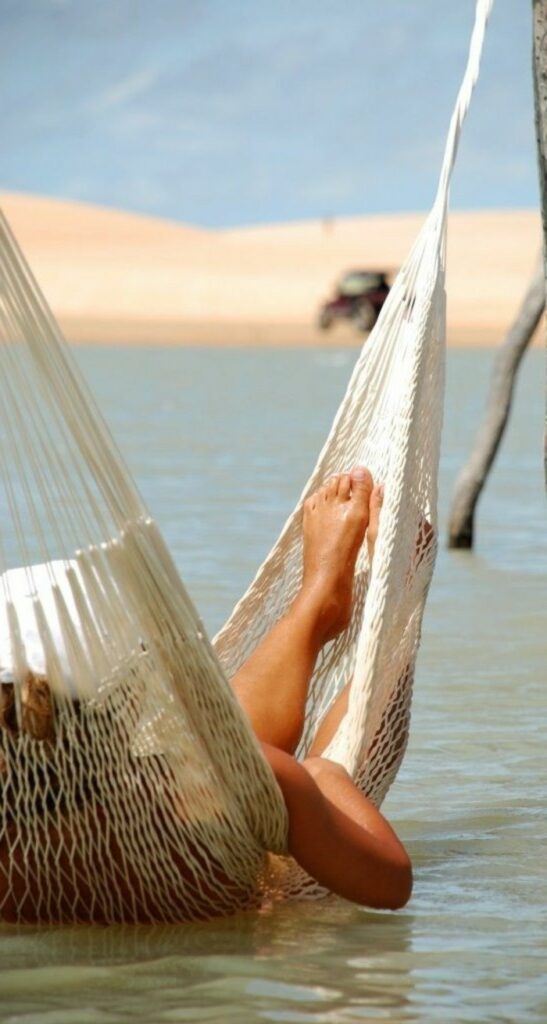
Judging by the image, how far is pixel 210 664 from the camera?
110 inches

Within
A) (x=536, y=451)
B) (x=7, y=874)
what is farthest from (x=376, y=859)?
(x=536, y=451)

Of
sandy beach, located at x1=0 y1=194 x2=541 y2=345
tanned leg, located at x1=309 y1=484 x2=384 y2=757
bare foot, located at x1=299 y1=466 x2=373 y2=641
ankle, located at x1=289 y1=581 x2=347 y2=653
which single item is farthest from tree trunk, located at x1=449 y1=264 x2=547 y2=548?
sandy beach, located at x1=0 y1=194 x2=541 y2=345

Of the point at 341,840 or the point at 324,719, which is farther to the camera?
the point at 324,719

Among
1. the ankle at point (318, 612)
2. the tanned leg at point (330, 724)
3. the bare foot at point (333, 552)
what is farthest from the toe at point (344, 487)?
the tanned leg at point (330, 724)

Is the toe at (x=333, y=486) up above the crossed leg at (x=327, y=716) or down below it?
above

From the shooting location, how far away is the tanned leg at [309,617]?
333 cm

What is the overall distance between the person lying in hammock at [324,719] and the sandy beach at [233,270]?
93.5ft

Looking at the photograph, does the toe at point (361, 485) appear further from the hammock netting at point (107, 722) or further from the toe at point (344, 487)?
the hammock netting at point (107, 722)

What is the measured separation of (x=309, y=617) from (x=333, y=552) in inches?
5.5

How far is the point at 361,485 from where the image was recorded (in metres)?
3.64

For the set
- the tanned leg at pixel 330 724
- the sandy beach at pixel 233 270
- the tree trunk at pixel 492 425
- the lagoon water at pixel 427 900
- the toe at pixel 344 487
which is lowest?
the lagoon water at pixel 427 900

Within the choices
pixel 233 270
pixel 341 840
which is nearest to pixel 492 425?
pixel 341 840

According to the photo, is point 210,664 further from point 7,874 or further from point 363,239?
point 363,239

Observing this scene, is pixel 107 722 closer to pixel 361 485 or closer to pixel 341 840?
pixel 341 840
